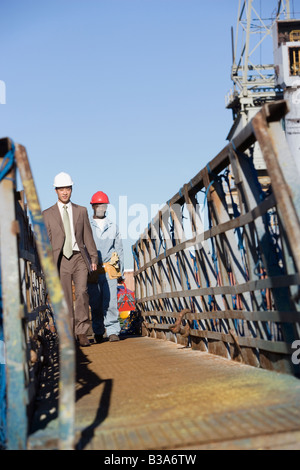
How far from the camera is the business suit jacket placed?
784 centimetres

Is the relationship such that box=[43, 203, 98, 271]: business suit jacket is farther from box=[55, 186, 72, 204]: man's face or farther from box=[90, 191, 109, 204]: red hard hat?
box=[90, 191, 109, 204]: red hard hat

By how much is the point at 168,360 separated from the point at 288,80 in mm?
53874

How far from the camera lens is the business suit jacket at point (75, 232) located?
784 cm

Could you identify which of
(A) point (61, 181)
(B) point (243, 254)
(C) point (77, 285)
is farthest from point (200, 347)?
(A) point (61, 181)

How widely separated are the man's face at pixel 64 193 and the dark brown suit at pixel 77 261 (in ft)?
0.52

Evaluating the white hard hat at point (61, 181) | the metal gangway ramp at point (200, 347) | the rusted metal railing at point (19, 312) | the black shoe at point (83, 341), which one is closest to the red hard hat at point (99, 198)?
the white hard hat at point (61, 181)

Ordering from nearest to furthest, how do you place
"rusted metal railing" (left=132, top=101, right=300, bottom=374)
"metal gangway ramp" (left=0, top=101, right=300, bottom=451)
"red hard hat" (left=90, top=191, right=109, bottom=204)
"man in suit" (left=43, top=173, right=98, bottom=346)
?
"metal gangway ramp" (left=0, top=101, right=300, bottom=451) → "rusted metal railing" (left=132, top=101, right=300, bottom=374) → "man in suit" (left=43, top=173, right=98, bottom=346) → "red hard hat" (left=90, top=191, right=109, bottom=204)

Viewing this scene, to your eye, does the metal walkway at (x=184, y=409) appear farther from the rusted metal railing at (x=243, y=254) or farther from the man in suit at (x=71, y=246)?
the man in suit at (x=71, y=246)

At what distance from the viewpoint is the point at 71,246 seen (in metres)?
7.93

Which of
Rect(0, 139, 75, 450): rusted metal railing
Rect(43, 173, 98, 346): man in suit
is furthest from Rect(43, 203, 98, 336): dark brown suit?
Rect(0, 139, 75, 450): rusted metal railing

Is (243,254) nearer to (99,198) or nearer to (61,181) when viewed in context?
(61,181)

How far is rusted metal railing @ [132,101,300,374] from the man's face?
1.37 meters
